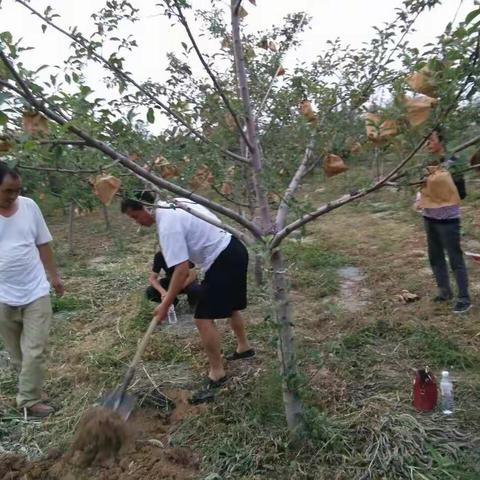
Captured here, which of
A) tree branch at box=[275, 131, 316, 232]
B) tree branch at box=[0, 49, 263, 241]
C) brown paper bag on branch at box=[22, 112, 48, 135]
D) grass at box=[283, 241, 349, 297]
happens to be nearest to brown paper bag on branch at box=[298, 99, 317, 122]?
tree branch at box=[275, 131, 316, 232]

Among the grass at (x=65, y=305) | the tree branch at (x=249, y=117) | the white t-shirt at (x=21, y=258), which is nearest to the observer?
the tree branch at (x=249, y=117)

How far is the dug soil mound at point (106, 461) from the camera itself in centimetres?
236

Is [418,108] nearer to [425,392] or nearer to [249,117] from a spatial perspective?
[249,117]

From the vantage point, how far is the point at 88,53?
2.18 m

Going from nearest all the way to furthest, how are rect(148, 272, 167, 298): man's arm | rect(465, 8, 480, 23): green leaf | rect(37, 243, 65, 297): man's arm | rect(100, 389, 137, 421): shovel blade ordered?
1. rect(465, 8, 480, 23): green leaf
2. rect(100, 389, 137, 421): shovel blade
3. rect(37, 243, 65, 297): man's arm
4. rect(148, 272, 167, 298): man's arm

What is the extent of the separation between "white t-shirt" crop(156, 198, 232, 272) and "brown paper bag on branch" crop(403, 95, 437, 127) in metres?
1.21

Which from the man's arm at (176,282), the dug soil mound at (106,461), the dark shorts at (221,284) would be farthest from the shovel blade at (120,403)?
the dark shorts at (221,284)

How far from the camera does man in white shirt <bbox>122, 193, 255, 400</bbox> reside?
9.12 ft

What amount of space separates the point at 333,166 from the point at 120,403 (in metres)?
1.62

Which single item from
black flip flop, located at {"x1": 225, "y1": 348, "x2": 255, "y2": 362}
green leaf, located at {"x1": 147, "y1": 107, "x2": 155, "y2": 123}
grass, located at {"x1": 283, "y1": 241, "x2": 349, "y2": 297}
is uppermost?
green leaf, located at {"x1": 147, "y1": 107, "x2": 155, "y2": 123}

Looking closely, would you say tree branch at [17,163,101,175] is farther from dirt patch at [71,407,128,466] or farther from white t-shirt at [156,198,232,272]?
dirt patch at [71,407,128,466]

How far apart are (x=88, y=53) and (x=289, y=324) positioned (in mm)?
1406

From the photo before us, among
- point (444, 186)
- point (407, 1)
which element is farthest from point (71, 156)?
point (407, 1)

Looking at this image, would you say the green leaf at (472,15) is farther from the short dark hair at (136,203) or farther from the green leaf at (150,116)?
the short dark hair at (136,203)
